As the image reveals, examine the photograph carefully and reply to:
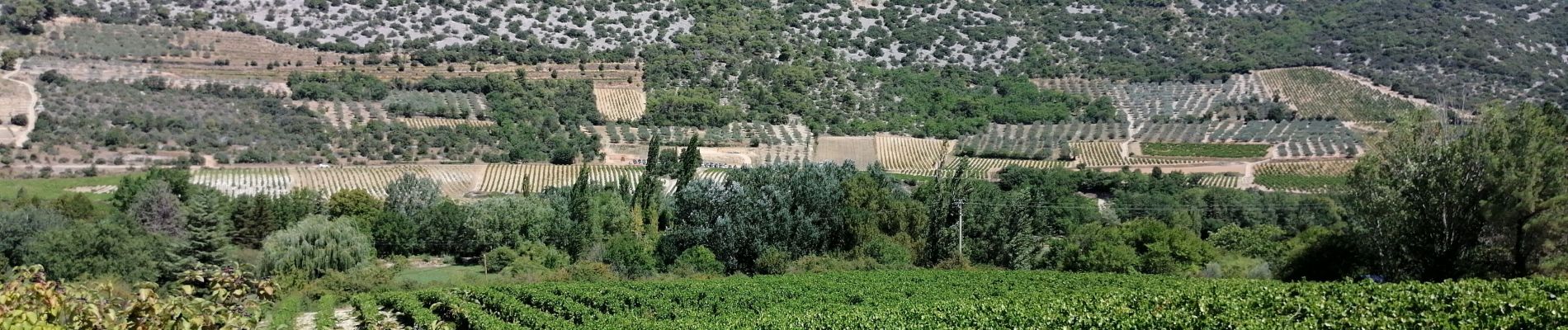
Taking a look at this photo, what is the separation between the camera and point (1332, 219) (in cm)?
5947

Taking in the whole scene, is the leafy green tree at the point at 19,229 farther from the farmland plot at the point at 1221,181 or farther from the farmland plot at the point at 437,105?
the farmland plot at the point at 1221,181

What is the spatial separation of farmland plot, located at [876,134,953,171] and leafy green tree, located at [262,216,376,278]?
46.2m

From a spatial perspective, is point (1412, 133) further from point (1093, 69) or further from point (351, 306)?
point (1093, 69)

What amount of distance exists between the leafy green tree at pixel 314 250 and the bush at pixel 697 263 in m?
13.9

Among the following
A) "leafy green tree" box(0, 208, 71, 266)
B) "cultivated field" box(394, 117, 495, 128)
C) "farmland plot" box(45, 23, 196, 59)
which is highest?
"farmland plot" box(45, 23, 196, 59)

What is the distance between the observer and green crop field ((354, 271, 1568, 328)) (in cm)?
1908

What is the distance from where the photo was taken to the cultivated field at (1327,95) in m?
102

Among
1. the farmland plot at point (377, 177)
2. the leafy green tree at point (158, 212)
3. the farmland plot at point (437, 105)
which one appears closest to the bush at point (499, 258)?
the leafy green tree at point (158, 212)

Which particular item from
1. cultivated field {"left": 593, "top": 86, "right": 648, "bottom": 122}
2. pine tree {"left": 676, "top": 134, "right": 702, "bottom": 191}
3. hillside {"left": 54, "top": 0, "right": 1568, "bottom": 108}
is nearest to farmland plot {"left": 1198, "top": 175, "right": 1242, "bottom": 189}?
hillside {"left": 54, "top": 0, "right": 1568, "bottom": 108}

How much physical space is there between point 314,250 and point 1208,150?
6993 centimetres

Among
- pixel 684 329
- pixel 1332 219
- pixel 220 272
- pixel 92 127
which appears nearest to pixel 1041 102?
pixel 1332 219

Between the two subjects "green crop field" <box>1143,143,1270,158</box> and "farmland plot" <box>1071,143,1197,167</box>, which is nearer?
"farmland plot" <box>1071,143,1197,167</box>

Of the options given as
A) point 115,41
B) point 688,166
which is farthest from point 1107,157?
point 115,41

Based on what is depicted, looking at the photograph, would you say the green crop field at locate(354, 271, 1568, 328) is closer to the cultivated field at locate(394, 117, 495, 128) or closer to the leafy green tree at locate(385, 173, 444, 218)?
the leafy green tree at locate(385, 173, 444, 218)
